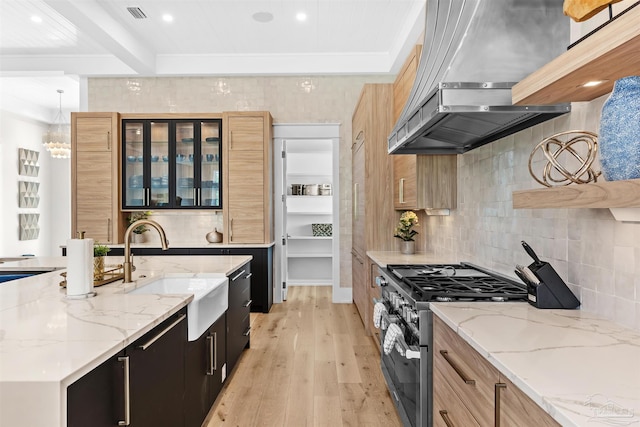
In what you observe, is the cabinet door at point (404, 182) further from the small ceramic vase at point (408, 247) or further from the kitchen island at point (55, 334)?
the kitchen island at point (55, 334)

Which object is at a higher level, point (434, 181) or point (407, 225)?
point (434, 181)

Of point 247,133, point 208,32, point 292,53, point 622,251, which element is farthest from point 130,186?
point 622,251

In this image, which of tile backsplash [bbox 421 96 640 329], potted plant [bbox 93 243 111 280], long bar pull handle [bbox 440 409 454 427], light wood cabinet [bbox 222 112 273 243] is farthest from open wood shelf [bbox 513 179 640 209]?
light wood cabinet [bbox 222 112 273 243]

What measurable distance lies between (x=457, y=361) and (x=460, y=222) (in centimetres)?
174

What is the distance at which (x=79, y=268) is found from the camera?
1.78m

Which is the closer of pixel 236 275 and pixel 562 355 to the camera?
pixel 562 355

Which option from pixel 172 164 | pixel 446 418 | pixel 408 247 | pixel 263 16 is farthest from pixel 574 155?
pixel 172 164

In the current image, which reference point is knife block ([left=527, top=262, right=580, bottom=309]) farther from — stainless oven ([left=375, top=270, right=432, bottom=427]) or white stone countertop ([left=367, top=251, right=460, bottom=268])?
white stone countertop ([left=367, top=251, right=460, bottom=268])

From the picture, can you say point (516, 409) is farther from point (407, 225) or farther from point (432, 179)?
point (407, 225)

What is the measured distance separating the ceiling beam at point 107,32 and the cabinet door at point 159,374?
3.13 m

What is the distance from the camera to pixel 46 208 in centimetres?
784

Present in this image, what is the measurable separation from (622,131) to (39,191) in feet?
29.4

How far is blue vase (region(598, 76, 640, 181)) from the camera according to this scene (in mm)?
1037

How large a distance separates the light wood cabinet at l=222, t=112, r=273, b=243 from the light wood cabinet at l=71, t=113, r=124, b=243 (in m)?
1.40
